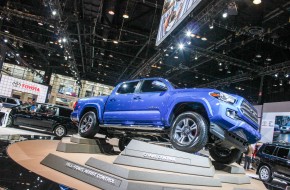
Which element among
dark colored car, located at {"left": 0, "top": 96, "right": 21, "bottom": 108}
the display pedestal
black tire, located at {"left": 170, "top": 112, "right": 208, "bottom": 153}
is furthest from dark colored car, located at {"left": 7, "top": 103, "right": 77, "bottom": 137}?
black tire, located at {"left": 170, "top": 112, "right": 208, "bottom": 153}

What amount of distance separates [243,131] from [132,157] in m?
2.08

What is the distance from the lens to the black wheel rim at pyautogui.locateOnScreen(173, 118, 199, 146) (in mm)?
4773

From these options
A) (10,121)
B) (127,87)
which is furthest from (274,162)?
(10,121)

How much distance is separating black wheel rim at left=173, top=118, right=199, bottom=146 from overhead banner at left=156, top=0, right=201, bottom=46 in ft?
8.36

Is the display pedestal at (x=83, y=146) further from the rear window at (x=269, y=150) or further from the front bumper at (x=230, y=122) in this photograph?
the rear window at (x=269, y=150)

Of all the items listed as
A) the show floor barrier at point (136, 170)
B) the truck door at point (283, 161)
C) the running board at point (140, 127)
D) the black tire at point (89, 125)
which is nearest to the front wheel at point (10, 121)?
the black tire at point (89, 125)

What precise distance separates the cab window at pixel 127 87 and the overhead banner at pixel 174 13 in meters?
1.86

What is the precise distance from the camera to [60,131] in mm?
14516

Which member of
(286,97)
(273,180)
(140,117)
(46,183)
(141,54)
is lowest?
(273,180)

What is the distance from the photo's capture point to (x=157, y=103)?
5457 millimetres

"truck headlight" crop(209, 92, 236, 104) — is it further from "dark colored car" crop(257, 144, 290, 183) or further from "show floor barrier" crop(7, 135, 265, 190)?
"dark colored car" crop(257, 144, 290, 183)

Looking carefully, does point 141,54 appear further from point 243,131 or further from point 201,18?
point 243,131

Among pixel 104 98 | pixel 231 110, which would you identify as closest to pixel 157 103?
pixel 231 110

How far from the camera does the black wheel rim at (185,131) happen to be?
15.7ft
